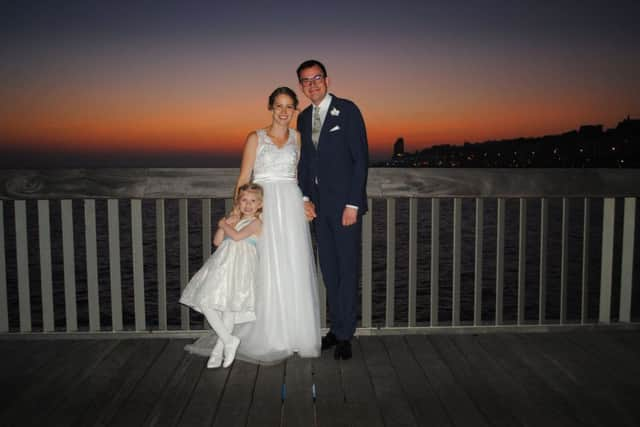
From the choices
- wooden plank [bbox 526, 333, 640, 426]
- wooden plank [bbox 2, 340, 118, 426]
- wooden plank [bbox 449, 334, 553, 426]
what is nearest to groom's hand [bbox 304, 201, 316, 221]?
wooden plank [bbox 449, 334, 553, 426]

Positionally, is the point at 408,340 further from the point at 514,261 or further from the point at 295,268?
the point at 514,261

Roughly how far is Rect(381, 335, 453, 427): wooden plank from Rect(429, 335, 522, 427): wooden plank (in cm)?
15

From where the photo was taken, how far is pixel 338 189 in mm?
2766

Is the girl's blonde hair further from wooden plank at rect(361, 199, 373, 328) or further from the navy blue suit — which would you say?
wooden plank at rect(361, 199, 373, 328)

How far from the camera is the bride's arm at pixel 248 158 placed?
9.01ft

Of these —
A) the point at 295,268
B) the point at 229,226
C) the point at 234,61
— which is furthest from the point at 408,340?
the point at 234,61

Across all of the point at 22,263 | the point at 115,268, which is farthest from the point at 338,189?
the point at 22,263

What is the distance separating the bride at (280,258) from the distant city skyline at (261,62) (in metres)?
4.91

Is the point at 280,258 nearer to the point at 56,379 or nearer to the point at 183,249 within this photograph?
the point at 183,249

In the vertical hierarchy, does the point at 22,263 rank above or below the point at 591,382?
above

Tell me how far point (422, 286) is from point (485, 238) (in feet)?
26.9

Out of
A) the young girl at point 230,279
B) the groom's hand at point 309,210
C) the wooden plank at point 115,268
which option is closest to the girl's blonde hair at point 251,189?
the young girl at point 230,279

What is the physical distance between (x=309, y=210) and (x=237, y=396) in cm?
105

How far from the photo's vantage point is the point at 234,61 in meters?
13.2
